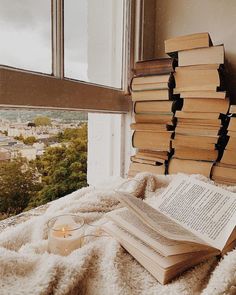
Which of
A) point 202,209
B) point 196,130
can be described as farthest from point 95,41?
point 202,209

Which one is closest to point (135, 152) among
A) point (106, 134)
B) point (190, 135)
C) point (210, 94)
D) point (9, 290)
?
point (106, 134)

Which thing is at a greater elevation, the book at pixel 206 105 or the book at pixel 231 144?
the book at pixel 206 105

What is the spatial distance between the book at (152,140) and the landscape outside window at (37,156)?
0.90 feet

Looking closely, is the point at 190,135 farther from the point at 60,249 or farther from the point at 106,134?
the point at 60,249

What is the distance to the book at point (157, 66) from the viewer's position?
1.26 m

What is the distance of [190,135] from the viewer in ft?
4.11

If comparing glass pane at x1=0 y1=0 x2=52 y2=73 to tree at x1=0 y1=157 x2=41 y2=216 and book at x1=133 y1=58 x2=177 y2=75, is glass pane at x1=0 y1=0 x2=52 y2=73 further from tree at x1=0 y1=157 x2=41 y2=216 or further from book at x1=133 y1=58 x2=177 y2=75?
book at x1=133 y1=58 x2=177 y2=75

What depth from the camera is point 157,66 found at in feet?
4.22

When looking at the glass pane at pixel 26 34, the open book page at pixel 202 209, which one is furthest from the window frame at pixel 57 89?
the open book page at pixel 202 209

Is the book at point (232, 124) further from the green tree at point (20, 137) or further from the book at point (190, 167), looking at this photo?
the green tree at point (20, 137)

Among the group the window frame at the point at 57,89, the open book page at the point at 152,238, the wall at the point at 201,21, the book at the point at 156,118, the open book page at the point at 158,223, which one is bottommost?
the open book page at the point at 152,238

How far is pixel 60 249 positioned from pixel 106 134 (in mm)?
1012

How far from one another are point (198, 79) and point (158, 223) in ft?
2.75

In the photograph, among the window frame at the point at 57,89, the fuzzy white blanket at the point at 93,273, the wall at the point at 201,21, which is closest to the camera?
the fuzzy white blanket at the point at 93,273
